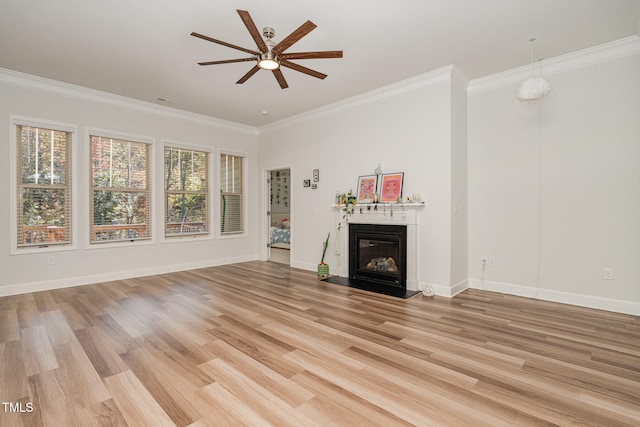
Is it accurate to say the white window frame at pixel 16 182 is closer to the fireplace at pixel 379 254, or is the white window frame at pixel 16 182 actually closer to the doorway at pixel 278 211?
the doorway at pixel 278 211

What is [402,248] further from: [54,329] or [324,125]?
[54,329]

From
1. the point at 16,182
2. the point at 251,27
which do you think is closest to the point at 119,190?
the point at 16,182

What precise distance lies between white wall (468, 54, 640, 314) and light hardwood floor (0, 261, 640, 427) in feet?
1.33

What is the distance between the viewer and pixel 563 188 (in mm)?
3770

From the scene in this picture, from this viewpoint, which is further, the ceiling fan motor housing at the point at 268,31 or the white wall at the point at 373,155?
the white wall at the point at 373,155

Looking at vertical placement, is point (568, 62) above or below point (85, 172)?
above

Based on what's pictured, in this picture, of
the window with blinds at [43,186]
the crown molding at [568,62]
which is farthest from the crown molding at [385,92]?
the window with blinds at [43,186]

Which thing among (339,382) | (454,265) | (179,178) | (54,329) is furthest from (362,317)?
(179,178)

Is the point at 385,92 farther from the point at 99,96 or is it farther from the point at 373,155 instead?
the point at 99,96

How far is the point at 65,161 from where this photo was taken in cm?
464

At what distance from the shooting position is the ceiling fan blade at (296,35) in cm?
235

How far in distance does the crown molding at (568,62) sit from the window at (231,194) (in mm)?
4632

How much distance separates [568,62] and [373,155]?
2584mm

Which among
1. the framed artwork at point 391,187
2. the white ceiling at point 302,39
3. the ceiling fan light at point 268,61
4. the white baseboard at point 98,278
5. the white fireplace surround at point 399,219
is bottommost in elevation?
the white baseboard at point 98,278
